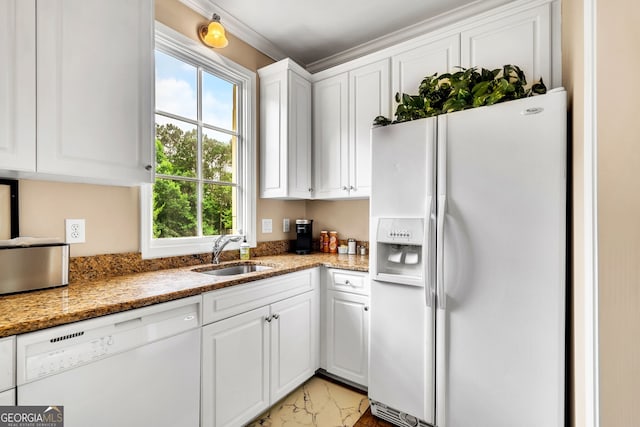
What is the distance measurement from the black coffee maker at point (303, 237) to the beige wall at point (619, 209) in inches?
83.4

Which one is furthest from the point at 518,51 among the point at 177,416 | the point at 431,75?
the point at 177,416

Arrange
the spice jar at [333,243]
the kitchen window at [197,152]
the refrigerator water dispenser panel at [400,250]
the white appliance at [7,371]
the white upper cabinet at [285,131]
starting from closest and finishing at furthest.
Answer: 1. the white appliance at [7,371]
2. the refrigerator water dispenser panel at [400,250]
3. the kitchen window at [197,152]
4. the white upper cabinet at [285,131]
5. the spice jar at [333,243]

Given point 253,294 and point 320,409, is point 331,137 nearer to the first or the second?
point 253,294

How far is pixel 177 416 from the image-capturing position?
131cm

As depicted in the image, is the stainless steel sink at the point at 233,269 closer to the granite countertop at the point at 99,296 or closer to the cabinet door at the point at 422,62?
the granite countertop at the point at 99,296

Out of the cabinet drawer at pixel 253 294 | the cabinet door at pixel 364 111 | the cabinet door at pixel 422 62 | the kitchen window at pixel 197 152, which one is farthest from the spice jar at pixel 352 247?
the cabinet door at pixel 422 62

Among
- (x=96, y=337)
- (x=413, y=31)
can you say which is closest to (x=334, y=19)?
(x=413, y=31)

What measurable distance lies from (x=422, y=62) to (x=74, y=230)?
2.33m

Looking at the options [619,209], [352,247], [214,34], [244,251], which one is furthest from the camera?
[352,247]

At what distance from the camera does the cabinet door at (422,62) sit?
6.41ft

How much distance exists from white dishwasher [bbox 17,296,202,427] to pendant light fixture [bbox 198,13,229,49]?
5.71ft

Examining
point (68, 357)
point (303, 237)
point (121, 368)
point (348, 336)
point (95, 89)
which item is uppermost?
point (95, 89)

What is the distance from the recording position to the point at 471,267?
1454 millimetres

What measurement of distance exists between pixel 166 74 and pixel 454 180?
1.93 m
